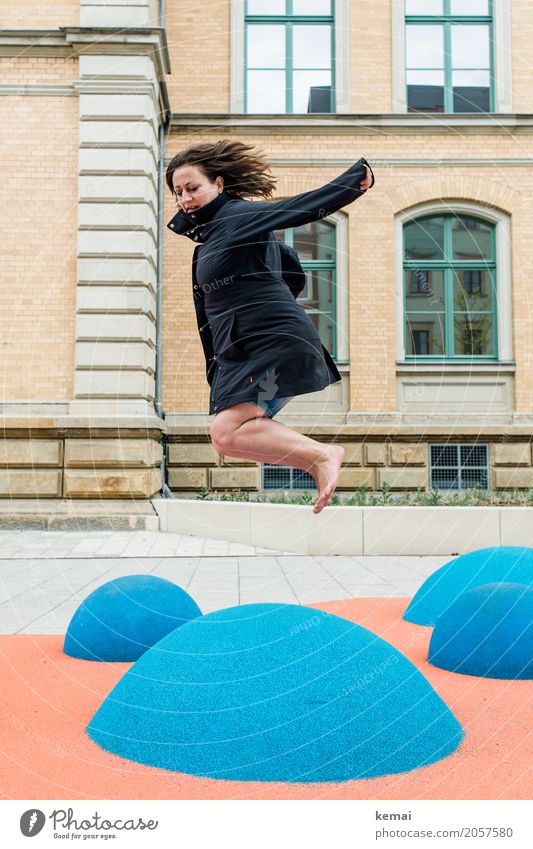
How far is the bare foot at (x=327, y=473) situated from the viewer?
3682 millimetres

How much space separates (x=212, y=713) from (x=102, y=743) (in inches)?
28.8

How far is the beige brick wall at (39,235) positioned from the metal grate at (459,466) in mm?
7152

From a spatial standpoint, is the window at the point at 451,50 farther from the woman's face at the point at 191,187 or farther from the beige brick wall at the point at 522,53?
the woman's face at the point at 191,187

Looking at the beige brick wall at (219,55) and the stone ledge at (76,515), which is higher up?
the beige brick wall at (219,55)

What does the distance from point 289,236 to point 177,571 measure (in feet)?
13.8

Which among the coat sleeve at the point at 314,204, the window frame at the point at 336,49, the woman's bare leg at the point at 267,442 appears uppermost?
the window frame at the point at 336,49

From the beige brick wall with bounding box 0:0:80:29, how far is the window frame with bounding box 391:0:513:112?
5951 mm

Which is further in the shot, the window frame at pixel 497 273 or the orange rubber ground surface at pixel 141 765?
the window frame at pixel 497 273

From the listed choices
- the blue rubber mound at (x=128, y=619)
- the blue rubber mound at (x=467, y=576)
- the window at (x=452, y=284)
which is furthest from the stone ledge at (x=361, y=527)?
the blue rubber mound at (x=128, y=619)

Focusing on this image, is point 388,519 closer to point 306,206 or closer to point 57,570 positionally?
point 57,570

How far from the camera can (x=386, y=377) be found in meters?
12.8

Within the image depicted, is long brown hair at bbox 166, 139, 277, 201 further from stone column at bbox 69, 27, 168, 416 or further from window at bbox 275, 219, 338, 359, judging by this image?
stone column at bbox 69, 27, 168, 416
